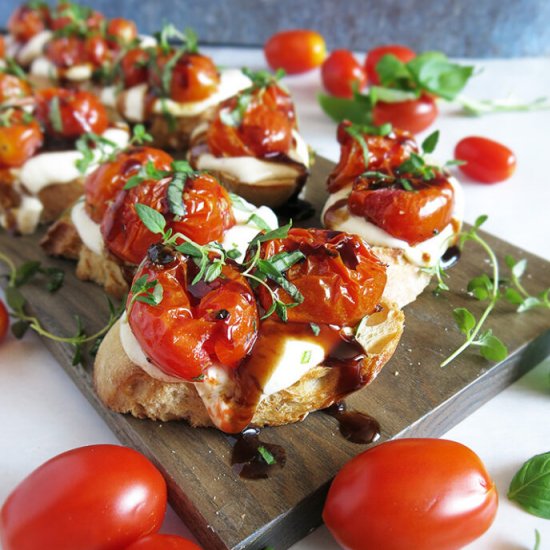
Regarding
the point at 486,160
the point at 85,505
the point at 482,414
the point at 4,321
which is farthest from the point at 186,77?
the point at 85,505

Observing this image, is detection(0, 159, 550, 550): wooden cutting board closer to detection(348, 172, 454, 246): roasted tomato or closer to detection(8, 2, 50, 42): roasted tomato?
detection(348, 172, 454, 246): roasted tomato

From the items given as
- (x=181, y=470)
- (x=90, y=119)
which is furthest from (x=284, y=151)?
(x=181, y=470)

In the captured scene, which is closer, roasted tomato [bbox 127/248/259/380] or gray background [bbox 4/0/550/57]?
roasted tomato [bbox 127/248/259/380]

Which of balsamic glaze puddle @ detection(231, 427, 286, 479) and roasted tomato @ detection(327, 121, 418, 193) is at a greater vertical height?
roasted tomato @ detection(327, 121, 418, 193)

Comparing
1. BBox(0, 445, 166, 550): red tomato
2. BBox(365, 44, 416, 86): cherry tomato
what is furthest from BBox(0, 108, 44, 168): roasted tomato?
BBox(365, 44, 416, 86): cherry tomato

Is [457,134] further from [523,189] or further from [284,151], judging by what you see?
[284,151]

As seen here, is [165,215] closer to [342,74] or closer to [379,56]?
[342,74]

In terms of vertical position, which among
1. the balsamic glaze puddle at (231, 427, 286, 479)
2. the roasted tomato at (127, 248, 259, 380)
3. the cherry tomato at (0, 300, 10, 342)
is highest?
the roasted tomato at (127, 248, 259, 380)

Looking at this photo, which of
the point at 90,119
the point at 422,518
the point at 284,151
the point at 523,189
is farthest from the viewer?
the point at 523,189
